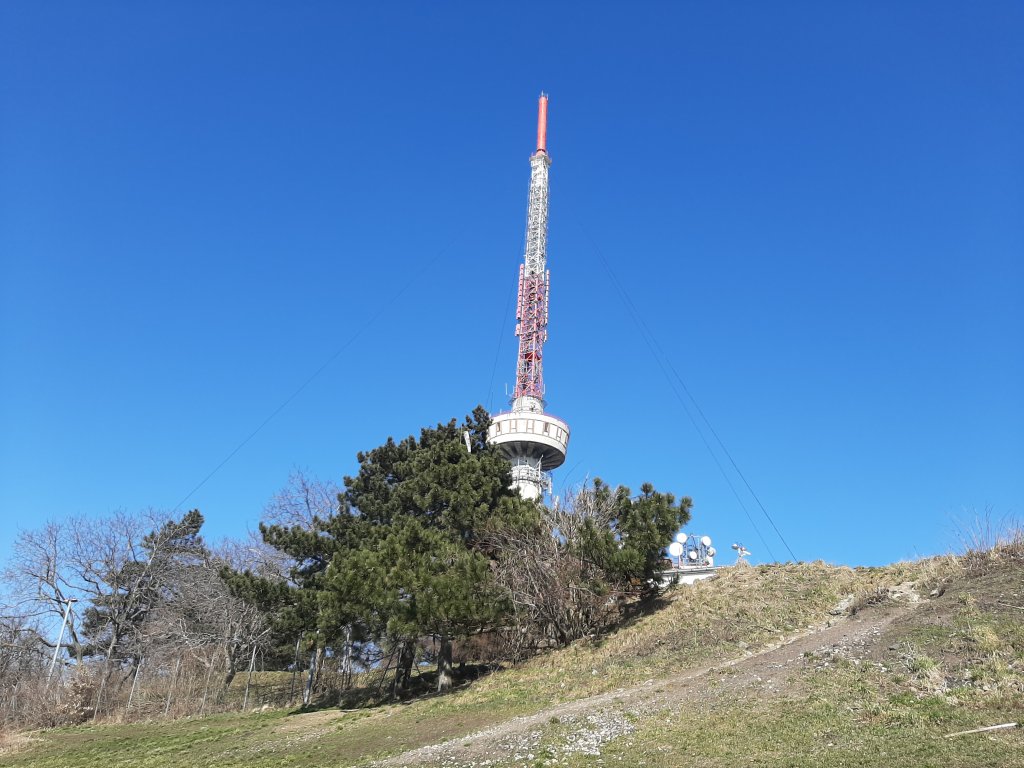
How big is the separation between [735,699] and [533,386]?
3113 centimetres

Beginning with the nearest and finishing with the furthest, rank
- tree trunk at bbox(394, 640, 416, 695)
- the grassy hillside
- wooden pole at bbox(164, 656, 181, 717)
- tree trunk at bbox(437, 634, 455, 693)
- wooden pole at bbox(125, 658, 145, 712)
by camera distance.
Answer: the grassy hillside → tree trunk at bbox(437, 634, 455, 693) → tree trunk at bbox(394, 640, 416, 695) → wooden pole at bbox(164, 656, 181, 717) → wooden pole at bbox(125, 658, 145, 712)

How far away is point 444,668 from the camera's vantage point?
81.7 feet

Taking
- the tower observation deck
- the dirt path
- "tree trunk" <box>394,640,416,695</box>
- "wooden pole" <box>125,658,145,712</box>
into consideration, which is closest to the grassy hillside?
the dirt path

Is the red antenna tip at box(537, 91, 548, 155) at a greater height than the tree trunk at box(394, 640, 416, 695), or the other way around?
the red antenna tip at box(537, 91, 548, 155)

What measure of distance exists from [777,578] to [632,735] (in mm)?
13235

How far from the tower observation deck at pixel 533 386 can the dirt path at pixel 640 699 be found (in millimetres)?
24289

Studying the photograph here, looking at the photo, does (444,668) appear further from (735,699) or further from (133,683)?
(133,683)

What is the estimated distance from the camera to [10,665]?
36.5 m

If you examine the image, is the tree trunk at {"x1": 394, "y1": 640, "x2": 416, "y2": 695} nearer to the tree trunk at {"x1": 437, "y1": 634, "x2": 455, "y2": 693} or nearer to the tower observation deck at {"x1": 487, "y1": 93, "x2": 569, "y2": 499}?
the tree trunk at {"x1": 437, "y1": 634, "x2": 455, "y2": 693}

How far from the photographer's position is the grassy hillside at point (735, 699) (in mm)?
12109

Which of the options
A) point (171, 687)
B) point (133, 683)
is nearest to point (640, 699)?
point (171, 687)

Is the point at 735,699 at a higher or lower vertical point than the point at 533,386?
lower

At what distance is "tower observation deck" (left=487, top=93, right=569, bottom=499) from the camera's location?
143 feet

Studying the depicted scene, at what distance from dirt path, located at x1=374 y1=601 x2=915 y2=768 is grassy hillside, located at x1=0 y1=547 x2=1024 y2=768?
0.07 m
